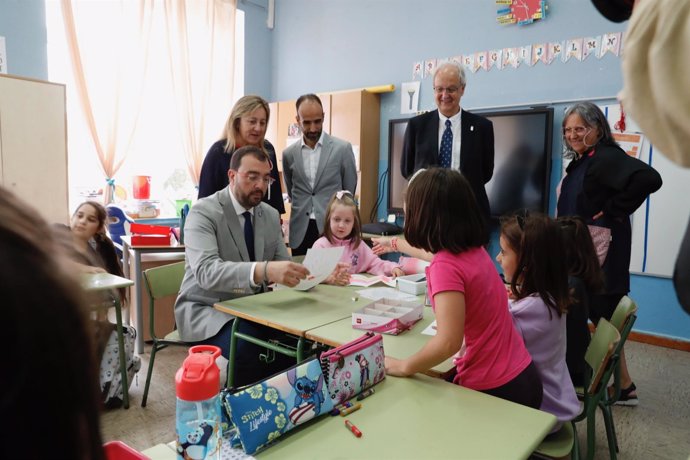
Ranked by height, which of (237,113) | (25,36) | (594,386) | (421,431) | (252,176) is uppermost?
(25,36)

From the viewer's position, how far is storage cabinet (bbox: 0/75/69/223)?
4.16 meters

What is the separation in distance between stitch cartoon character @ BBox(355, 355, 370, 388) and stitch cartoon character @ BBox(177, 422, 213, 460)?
44 centimetres

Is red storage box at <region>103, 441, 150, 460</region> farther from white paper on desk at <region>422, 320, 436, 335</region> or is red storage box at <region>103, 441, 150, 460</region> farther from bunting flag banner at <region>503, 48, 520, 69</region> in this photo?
bunting flag banner at <region>503, 48, 520, 69</region>

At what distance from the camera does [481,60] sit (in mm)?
4641

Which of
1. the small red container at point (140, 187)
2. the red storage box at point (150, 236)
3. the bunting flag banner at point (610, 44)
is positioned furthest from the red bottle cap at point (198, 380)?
the small red container at point (140, 187)

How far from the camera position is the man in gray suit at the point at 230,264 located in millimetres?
2160

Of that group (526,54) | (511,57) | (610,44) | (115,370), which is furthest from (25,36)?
(610,44)

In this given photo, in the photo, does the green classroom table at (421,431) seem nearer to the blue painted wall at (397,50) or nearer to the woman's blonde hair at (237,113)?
the woman's blonde hair at (237,113)

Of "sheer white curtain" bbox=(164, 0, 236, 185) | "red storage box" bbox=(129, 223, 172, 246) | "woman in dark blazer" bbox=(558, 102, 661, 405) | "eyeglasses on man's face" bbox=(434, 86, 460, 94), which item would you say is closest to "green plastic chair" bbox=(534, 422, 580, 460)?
"woman in dark blazer" bbox=(558, 102, 661, 405)

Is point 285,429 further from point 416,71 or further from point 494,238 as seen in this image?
point 416,71

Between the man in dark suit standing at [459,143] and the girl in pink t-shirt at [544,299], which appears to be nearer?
the girl in pink t-shirt at [544,299]

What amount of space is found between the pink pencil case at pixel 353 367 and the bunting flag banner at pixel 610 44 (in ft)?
12.2

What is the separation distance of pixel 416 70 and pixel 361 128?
2.67 feet

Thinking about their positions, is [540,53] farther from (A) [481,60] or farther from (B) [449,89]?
(B) [449,89]
